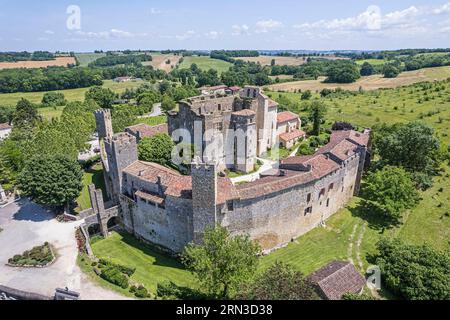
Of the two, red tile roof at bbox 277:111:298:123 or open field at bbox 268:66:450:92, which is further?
open field at bbox 268:66:450:92

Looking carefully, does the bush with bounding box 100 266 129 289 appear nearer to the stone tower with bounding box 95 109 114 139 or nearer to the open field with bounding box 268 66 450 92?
the stone tower with bounding box 95 109 114 139

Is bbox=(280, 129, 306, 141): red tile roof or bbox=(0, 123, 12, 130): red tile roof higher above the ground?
bbox=(280, 129, 306, 141): red tile roof

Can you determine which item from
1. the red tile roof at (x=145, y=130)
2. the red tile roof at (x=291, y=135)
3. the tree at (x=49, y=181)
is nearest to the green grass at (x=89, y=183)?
the tree at (x=49, y=181)

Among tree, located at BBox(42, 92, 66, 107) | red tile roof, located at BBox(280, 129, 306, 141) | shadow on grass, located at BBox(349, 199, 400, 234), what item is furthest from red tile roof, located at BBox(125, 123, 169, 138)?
tree, located at BBox(42, 92, 66, 107)

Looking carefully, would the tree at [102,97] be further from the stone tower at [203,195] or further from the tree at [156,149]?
the stone tower at [203,195]

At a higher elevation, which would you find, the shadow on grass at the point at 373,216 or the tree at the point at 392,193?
the tree at the point at 392,193

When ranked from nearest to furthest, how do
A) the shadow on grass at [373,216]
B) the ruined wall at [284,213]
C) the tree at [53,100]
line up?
the ruined wall at [284,213] < the shadow on grass at [373,216] < the tree at [53,100]
